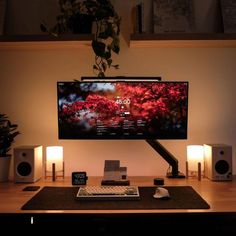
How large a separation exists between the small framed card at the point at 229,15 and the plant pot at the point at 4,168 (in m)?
1.68

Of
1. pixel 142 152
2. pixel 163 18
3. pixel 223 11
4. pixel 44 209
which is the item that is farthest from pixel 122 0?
pixel 44 209

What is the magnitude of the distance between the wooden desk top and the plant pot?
7cm

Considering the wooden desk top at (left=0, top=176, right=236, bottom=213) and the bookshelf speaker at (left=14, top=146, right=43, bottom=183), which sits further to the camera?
the bookshelf speaker at (left=14, top=146, right=43, bottom=183)

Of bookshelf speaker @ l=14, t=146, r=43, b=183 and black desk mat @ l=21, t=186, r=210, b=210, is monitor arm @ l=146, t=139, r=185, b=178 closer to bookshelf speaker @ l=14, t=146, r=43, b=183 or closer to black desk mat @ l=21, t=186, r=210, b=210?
black desk mat @ l=21, t=186, r=210, b=210

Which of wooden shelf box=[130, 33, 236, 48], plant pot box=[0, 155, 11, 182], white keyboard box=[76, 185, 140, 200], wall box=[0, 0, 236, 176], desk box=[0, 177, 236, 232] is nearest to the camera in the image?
desk box=[0, 177, 236, 232]

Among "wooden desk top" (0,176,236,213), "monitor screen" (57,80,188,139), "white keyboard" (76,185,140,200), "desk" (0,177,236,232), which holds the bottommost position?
"desk" (0,177,236,232)

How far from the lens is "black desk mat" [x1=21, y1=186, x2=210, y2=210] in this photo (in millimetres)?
1648

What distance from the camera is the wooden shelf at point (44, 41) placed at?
2.13 metres

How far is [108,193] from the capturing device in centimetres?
184

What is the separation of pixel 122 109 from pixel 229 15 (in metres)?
0.97

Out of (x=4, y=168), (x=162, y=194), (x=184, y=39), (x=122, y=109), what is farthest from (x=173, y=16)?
(x=4, y=168)

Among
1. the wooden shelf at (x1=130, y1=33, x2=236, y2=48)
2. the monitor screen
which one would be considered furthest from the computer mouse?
the wooden shelf at (x1=130, y1=33, x2=236, y2=48)
